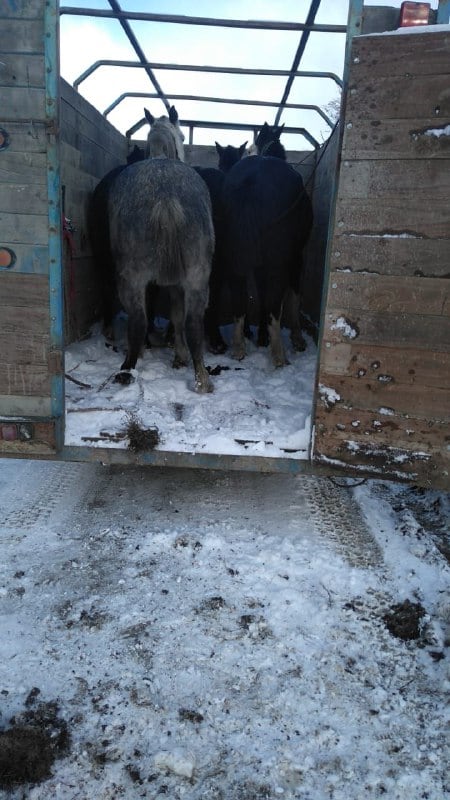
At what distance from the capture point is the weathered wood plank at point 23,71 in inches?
96.4

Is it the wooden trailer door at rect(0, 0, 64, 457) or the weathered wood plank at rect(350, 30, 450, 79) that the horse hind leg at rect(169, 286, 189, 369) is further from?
the weathered wood plank at rect(350, 30, 450, 79)

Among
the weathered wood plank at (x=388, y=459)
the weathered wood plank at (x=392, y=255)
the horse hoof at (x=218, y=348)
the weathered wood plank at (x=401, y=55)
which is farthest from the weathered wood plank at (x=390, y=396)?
the horse hoof at (x=218, y=348)

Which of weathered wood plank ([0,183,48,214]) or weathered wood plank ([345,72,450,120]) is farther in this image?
weathered wood plank ([0,183,48,214])

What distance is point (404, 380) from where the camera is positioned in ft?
8.48

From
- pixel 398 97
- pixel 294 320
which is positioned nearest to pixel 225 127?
pixel 294 320

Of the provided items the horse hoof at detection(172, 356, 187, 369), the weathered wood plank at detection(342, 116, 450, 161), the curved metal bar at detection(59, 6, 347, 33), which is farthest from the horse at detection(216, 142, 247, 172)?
the weathered wood plank at detection(342, 116, 450, 161)

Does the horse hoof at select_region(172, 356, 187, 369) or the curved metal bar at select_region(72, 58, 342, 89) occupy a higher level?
the curved metal bar at select_region(72, 58, 342, 89)

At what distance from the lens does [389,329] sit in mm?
2539

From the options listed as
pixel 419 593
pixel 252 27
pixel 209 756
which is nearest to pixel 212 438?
pixel 419 593

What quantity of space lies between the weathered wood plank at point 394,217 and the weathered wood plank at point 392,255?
1.3 inches

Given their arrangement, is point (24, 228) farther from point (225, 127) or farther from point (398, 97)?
point (225, 127)

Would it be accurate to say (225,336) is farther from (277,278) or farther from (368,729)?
(368,729)

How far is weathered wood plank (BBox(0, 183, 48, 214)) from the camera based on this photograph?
2562 mm

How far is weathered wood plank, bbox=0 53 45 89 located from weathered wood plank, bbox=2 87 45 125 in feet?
0.08
